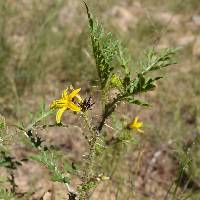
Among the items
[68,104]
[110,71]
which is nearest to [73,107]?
[68,104]

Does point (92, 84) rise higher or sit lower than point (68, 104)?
lower


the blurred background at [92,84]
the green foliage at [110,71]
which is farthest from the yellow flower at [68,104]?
the blurred background at [92,84]

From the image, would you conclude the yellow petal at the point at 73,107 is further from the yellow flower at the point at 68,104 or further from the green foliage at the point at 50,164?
the green foliage at the point at 50,164

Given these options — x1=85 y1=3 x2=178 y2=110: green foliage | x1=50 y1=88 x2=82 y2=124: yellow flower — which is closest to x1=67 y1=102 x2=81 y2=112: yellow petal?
x1=50 y1=88 x2=82 y2=124: yellow flower

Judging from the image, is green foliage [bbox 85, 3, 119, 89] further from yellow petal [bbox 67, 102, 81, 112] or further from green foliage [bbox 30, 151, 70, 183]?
green foliage [bbox 30, 151, 70, 183]

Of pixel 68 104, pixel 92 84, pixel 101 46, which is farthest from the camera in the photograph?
pixel 92 84

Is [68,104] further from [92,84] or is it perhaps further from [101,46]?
[92,84]

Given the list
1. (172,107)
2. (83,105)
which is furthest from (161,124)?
(83,105)

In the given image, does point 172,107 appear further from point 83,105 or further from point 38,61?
point 83,105
